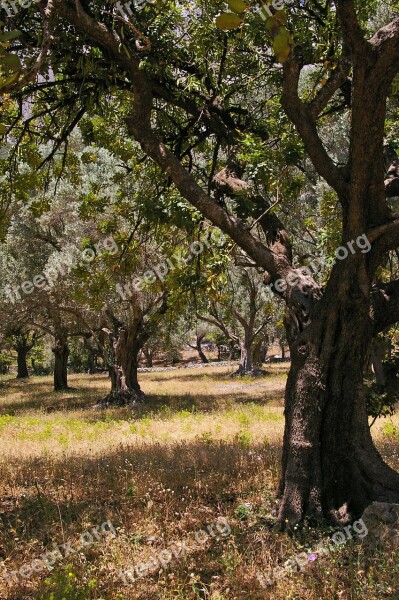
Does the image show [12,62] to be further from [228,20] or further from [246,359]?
[246,359]

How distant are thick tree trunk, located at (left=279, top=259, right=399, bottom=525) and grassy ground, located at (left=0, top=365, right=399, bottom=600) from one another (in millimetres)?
380

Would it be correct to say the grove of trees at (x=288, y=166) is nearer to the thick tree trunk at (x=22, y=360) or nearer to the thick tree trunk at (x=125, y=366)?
the thick tree trunk at (x=125, y=366)

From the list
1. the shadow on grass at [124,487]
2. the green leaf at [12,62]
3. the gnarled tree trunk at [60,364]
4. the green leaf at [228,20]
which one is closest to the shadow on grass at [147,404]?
the gnarled tree trunk at [60,364]

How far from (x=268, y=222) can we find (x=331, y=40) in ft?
8.40

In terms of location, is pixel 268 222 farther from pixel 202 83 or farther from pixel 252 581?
pixel 252 581

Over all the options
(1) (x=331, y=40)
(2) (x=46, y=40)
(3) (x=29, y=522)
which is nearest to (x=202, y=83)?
(1) (x=331, y=40)

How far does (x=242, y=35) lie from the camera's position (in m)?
7.69

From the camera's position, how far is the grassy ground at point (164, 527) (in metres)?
3.97

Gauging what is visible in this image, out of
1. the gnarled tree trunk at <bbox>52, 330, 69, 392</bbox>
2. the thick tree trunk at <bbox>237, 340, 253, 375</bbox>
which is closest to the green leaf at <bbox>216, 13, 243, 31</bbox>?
the gnarled tree trunk at <bbox>52, 330, 69, 392</bbox>

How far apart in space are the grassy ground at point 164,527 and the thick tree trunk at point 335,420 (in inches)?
15.0

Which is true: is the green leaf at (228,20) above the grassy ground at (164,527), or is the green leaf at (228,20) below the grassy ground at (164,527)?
above

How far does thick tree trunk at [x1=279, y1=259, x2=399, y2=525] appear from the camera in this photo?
505cm

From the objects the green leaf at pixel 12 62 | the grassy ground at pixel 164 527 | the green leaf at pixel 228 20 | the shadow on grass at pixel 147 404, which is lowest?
the shadow on grass at pixel 147 404

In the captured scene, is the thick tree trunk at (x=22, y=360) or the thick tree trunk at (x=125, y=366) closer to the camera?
the thick tree trunk at (x=125, y=366)
